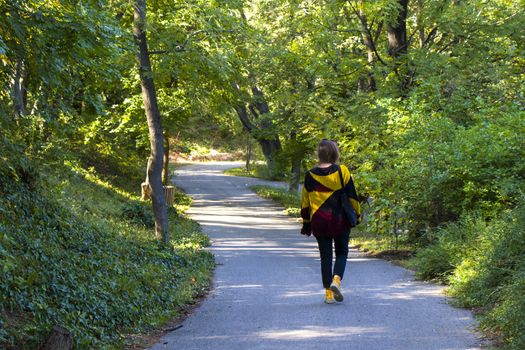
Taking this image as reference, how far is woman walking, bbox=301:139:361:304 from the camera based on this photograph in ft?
25.6

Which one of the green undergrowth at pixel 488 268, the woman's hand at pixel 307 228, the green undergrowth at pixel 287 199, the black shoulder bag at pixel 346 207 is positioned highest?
the black shoulder bag at pixel 346 207

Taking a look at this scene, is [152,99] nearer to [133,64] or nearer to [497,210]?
[133,64]

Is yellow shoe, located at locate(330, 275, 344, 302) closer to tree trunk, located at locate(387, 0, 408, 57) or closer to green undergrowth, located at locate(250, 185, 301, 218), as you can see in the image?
tree trunk, located at locate(387, 0, 408, 57)

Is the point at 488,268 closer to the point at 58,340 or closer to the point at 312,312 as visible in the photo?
the point at 312,312

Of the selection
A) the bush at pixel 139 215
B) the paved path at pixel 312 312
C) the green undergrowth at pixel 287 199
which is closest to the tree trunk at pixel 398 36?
the paved path at pixel 312 312

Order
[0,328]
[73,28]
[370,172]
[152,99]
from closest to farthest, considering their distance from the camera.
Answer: [0,328], [73,28], [152,99], [370,172]

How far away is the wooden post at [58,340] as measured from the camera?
5060 millimetres

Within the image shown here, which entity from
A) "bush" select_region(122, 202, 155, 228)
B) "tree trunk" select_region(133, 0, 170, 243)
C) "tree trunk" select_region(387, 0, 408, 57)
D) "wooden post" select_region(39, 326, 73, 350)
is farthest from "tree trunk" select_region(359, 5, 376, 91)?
"wooden post" select_region(39, 326, 73, 350)

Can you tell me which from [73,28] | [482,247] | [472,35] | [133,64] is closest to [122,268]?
[73,28]

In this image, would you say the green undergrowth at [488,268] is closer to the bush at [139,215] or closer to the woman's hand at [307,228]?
the woman's hand at [307,228]

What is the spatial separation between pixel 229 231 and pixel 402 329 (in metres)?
14.5

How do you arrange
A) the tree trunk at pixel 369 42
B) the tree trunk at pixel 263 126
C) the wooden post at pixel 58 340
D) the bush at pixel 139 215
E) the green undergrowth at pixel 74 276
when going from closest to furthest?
the wooden post at pixel 58 340, the green undergrowth at pixel 74 276, the bush at pixel 139 215, the tree trunk at pixel 369 42, the tree trunk at pixel 263 126

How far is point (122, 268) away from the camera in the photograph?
8781 millimetres

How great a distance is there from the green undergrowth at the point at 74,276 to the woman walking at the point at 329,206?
1.92 meters
